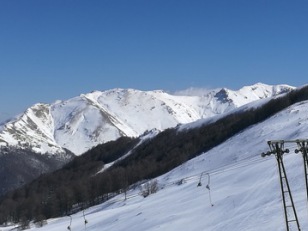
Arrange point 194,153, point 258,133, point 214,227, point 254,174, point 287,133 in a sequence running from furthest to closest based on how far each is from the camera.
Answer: point 194,153, point 258,133, point 287,133, point 254,174, point 214,227

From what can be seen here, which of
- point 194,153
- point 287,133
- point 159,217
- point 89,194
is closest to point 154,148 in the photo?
point 194,153

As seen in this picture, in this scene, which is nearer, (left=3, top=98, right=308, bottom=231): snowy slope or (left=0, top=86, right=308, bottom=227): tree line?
(left=3, top=98, right=308, bottom=231): snowy slope

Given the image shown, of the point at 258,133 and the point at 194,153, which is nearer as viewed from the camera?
the point at 258,133

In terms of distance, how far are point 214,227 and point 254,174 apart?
19.5m

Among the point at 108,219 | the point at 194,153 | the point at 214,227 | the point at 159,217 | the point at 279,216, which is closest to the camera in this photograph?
→ the point at 279,216

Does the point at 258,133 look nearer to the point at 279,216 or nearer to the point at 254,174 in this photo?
the point at 254,174

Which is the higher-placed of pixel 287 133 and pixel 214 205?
pixel 287 133

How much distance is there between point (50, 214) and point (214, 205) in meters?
94.4

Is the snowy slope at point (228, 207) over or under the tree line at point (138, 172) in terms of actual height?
under

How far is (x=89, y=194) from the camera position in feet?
445

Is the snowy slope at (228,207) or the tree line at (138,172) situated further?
the tree line at (138,172)

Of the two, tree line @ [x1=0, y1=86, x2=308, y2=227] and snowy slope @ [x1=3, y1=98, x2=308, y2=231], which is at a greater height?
tree line @ [x1=0, y1=86, x2=308, y2=227]

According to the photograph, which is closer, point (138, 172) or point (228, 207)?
point (228, 207)

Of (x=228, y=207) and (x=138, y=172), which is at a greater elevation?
(x=138, y=172)
